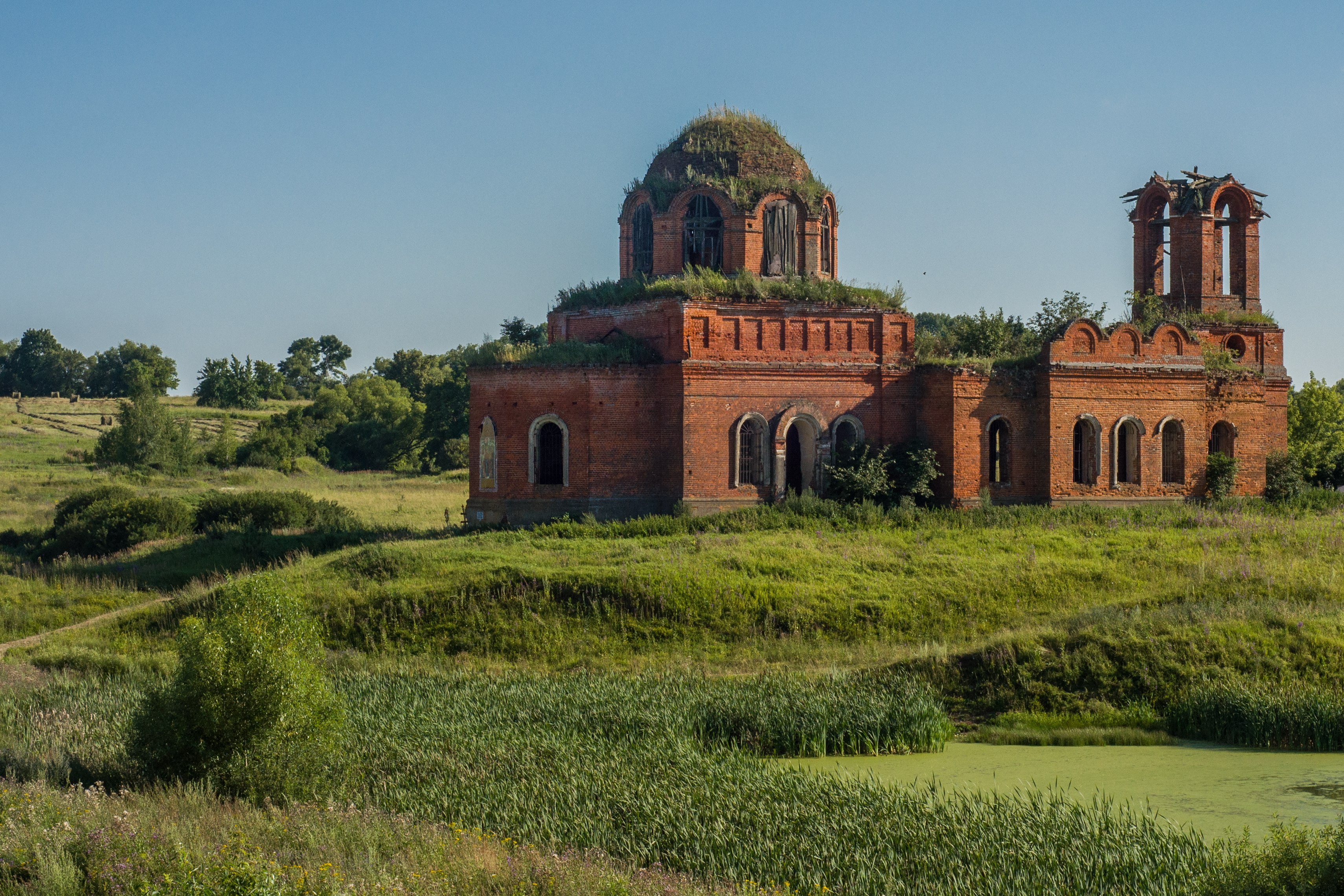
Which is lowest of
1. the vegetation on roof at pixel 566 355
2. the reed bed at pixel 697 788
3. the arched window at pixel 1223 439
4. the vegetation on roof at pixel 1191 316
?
the reed bed at pixel 697 788

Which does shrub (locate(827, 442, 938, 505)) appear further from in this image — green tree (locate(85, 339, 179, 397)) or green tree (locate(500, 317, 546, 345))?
green tree (locate(85, 339, 179, 397))

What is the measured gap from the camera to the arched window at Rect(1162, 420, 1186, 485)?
29.1 meters

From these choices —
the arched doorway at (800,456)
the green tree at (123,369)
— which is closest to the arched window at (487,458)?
the arched doorway at (800,456)

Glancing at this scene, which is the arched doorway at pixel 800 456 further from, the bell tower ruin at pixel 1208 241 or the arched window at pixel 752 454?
the bell tower ruin at pixel 1208 241

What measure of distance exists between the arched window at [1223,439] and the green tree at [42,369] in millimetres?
83397

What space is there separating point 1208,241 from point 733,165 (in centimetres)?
1264

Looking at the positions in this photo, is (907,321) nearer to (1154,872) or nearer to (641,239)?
(641,239)

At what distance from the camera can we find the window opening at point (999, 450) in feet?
92.7

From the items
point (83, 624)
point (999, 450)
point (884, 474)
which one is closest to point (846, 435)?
point (884, 474)

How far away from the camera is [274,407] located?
83.5 meters

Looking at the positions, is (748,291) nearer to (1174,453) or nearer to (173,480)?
(1174,453)

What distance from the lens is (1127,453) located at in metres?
28.9

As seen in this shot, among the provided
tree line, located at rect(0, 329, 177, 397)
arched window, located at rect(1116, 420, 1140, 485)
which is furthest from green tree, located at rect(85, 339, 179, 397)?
arched window, located at rect(1116, 420, 1140, 485)

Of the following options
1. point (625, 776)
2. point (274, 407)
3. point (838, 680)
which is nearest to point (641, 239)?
point (838, 680)
